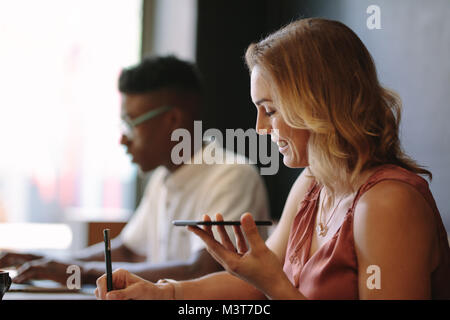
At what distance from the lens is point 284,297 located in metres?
1.02

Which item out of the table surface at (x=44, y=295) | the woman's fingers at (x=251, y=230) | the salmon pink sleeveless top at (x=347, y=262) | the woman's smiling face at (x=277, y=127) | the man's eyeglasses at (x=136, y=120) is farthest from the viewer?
the man's eyeglasses at (x=136, y=120)

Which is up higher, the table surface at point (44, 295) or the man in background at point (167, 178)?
the man in background at point (167, 178)

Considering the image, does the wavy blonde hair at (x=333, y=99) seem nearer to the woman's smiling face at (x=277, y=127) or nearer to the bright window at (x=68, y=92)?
the woman's smiling face at (x=277, y=127)

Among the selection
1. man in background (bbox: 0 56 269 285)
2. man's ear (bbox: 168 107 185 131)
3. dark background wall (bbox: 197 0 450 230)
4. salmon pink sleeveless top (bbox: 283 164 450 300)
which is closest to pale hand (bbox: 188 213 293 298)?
salmon pink sleeveless top (bbox: 283 164 450 300)

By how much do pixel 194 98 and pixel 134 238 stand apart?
2.25ft

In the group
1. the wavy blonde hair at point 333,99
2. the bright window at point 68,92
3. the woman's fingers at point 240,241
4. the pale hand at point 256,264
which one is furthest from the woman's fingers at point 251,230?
the bright window at point 68,92

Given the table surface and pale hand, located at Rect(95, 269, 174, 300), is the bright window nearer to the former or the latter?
the table surface

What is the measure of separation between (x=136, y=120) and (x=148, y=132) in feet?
0.22

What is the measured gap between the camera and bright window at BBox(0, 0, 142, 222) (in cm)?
364

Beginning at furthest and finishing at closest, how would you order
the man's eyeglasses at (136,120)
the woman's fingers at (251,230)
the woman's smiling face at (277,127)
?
1. the man's eyeglasses at (136,120)
2. the woman's smiling face at (277,127)
3. the woman's fingers at (251,230)

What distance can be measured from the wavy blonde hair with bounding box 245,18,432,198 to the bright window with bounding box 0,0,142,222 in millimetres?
2572

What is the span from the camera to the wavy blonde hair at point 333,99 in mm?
1157

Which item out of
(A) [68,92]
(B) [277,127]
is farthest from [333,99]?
(A) [68,92]
